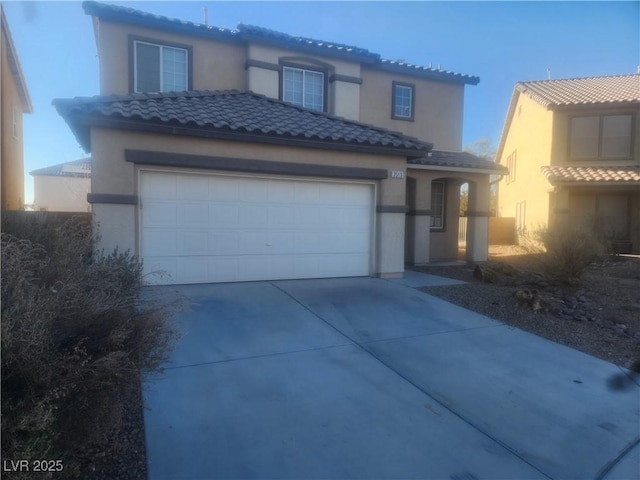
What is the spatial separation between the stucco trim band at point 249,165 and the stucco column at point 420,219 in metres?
3.74

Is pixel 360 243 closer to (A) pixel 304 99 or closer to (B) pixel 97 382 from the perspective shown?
(A) pixel 304 99

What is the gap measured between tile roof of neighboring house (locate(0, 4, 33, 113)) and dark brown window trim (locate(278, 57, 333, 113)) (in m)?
8.96

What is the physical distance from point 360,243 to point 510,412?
20.7 feet

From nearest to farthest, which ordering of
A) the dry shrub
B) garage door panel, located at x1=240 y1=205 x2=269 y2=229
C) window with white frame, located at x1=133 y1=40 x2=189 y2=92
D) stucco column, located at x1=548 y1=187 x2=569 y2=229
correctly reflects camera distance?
Answer: garage door panel, located at x1=240 y1=205 x2=269 y2=229 → the dry shrub → window with white frame, located at x1=133 y1=40 x2=189 y2=92 → stucco column, located at x1=548 y1=187 x2=569 y2=229

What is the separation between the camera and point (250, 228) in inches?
365

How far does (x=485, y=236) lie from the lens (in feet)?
50.0

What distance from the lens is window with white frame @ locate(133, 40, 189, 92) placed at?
37.7 ft

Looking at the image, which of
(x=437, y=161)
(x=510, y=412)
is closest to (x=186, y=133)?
(x=510, y=412)

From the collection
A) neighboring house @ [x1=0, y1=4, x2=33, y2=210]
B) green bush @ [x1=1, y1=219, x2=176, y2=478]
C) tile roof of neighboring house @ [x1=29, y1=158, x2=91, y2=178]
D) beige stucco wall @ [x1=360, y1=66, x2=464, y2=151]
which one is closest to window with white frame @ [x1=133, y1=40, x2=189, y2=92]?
beige stucco wall @ [x1=360, y1=66, x2=464, y2=151]

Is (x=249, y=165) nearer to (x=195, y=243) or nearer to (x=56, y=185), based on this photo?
(x=195, y=243)

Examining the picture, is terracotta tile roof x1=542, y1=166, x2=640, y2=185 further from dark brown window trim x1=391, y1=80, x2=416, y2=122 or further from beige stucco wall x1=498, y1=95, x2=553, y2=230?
dark brown window trim x1=391, y1=80, x2=416, y2=122

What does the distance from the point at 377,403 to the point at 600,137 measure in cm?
2020

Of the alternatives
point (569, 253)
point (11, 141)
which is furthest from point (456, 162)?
point (11, 141)

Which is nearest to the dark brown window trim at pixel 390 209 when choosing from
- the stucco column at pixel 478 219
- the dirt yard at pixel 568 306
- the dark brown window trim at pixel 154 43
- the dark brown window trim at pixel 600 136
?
the dirt yard at pixel 568 306
